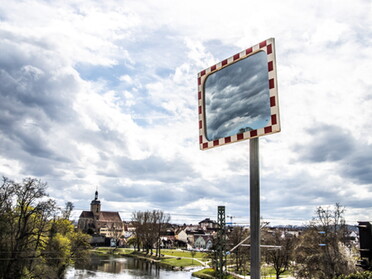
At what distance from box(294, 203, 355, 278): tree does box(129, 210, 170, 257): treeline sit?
45.4 metres

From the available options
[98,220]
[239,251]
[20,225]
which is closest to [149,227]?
[239,251]

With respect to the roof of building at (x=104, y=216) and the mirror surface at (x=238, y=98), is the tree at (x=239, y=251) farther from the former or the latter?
the roof of building at (x=104, y=216)

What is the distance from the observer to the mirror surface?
17.9 feet

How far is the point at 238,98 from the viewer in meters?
5.89

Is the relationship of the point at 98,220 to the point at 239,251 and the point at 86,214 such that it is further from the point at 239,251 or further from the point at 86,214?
the point at 239,251

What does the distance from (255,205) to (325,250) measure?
27.5 metres

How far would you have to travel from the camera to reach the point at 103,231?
129m

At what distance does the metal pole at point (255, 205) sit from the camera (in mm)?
5453

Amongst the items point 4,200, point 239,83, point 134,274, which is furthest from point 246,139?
point 134,274

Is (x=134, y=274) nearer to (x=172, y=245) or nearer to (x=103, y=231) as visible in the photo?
(x=172, y=245)

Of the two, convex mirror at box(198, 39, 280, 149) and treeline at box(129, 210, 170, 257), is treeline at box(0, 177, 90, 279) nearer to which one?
convex mirror at box(198, 39, 280, 149)

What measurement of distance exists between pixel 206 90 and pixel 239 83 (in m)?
0.95

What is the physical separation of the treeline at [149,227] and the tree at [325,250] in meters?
45.4

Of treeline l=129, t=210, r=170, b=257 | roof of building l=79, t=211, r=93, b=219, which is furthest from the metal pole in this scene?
roof of building l=79, t=211, r=93, b=219
